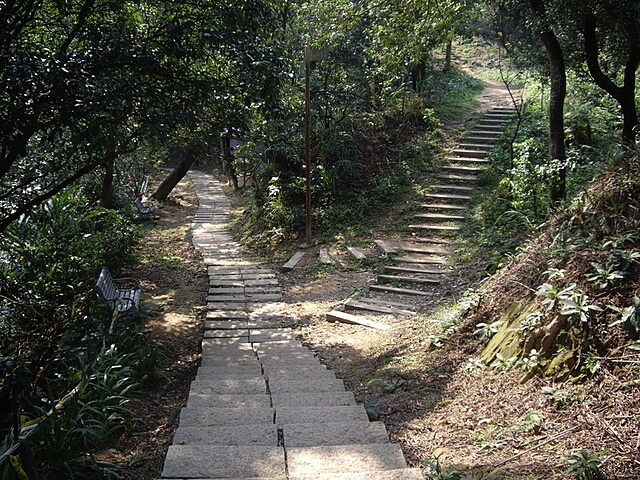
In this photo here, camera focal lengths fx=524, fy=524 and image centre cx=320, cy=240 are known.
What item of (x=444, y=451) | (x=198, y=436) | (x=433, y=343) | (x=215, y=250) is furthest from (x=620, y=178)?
(x=215, y=250)

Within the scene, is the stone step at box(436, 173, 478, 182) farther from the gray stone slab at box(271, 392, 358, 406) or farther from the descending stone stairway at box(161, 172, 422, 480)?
the gray stone slab at box(271, 392, 358, 406)

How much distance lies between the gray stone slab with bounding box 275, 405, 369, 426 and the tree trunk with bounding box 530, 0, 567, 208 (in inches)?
161

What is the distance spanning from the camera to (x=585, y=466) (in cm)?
205

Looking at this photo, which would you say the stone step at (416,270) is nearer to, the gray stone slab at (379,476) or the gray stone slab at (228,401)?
the gray stone slab at (228,401)

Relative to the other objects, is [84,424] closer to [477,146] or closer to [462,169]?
[462,169]

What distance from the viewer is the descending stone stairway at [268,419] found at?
Result: 7.65ft

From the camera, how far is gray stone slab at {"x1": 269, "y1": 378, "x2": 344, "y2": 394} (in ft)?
12.5

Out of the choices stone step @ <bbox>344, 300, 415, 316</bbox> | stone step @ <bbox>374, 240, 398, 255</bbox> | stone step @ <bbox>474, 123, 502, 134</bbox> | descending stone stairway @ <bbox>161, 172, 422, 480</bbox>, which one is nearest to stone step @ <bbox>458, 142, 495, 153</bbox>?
stone step @ <bbox>474, 123, 502, 134</bbox>

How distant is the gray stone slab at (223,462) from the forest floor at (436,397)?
0.42 metres

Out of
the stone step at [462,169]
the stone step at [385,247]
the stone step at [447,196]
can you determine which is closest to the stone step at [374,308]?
the stone step at [385,247]

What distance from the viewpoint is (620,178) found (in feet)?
12.3

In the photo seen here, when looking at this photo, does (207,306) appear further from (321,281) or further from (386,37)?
(386,37)

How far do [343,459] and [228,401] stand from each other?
50.9 inches

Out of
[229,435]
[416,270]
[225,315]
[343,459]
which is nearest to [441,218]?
[416,270]
